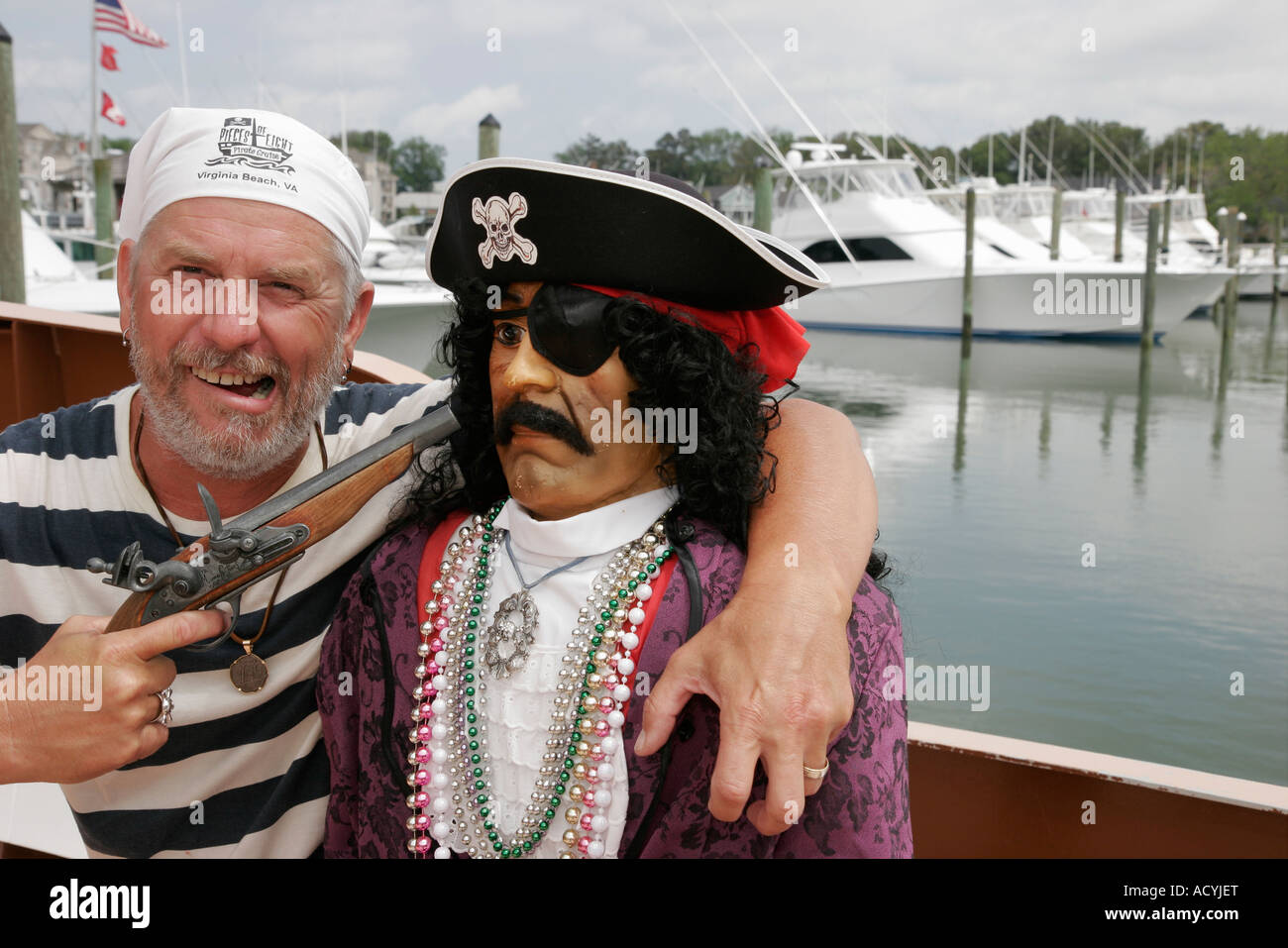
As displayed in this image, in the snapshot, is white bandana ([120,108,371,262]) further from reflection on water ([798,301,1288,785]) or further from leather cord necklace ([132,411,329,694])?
reflection on water ([798,301,1288,785])

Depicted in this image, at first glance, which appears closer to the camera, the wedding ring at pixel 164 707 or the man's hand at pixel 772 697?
the man's hand at pixel 772 697

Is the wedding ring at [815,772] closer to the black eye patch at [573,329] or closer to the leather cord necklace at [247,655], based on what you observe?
the black eye patch at [573,329]

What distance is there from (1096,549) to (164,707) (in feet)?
29.1

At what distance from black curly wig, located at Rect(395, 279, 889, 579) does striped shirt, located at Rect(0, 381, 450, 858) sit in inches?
10.9

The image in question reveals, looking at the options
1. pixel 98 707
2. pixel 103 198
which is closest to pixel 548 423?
pixel 98 707

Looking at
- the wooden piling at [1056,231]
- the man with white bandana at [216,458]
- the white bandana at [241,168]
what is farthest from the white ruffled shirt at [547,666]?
the wooden piling at [1056,231]

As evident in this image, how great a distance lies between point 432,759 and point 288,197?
3.37 ft

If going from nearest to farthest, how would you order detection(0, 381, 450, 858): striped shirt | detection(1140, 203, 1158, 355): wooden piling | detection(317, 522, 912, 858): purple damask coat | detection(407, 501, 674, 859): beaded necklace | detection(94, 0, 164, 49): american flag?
detection(317, 522, 912, 858): purple damask coat → detection(407, 501, 674, 859): beaded necklace → detection(0, 381, 450, 858): striped shirt → detection(94, 0, 164, 49): american flag → detection(1140, 203, 1158, 355): wooden piling

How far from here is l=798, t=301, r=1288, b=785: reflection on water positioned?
6.44m

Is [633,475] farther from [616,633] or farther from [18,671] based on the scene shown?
[18,671]

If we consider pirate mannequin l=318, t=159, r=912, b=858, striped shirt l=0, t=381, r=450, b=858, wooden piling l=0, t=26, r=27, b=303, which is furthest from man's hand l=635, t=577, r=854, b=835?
wooden piling l=0, t=26, r=27, b=303

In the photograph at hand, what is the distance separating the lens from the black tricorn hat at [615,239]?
155cm

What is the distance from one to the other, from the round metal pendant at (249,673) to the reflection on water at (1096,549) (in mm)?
1193

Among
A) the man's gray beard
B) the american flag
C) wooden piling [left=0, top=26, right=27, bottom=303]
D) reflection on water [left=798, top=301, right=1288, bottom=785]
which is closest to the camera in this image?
the man's gray beard
